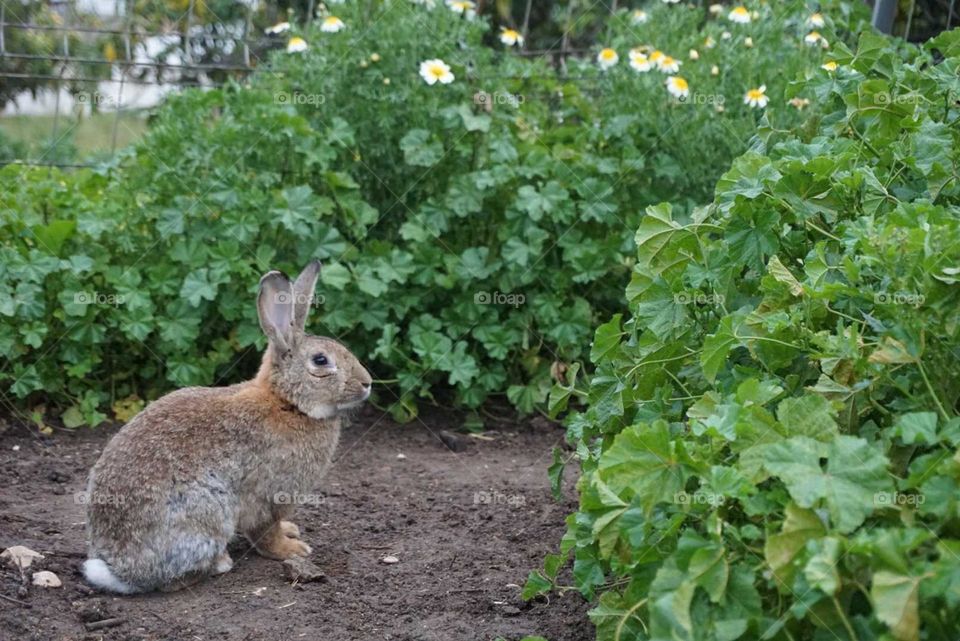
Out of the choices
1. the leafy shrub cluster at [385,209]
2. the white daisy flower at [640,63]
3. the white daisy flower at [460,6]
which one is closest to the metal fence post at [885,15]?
the leafy shrub cluster at [385,209]

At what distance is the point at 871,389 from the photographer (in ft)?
11.1

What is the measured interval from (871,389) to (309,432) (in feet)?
8.39

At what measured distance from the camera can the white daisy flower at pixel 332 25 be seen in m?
6.92

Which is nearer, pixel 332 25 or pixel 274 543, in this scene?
pixel 274 543

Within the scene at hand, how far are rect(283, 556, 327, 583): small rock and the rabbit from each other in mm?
116

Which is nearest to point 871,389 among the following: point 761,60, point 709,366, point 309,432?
point 709,366

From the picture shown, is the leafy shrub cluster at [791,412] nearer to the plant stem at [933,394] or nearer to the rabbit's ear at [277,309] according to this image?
the plant stem at [933,394]

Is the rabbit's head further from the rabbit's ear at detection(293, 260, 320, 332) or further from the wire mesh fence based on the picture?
the wire mesh fence

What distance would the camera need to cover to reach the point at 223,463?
487 cm

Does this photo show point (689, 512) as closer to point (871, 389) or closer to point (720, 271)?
point (871, 389)

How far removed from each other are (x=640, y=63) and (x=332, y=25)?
5.89 feet

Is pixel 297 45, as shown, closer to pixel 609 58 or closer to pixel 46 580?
pixel 609 58

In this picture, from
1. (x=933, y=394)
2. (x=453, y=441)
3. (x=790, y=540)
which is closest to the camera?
(x=790, y=540)

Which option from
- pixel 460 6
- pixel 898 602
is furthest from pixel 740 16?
pixel 898 602
